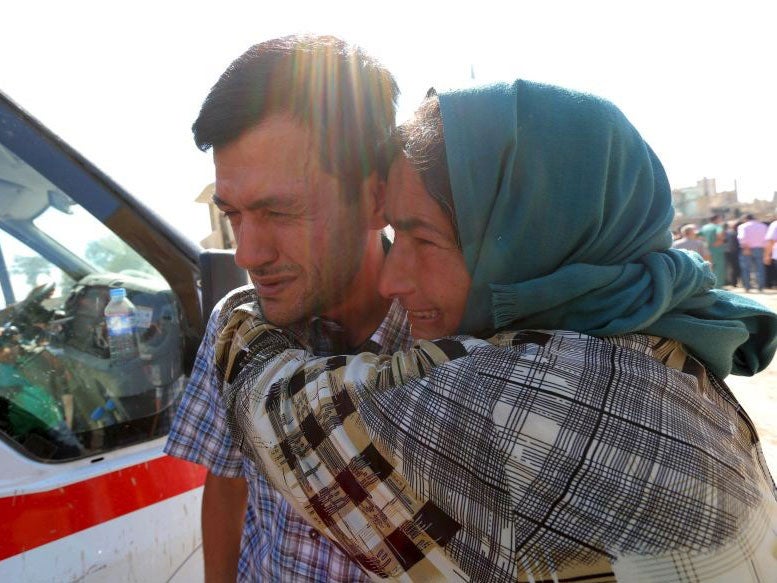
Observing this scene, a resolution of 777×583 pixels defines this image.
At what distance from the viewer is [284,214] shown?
148cm

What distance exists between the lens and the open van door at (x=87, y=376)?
4.75ft

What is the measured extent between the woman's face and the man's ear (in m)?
0.41

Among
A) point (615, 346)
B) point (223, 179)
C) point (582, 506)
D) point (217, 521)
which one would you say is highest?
point (223, 179)

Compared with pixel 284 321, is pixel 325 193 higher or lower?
higher

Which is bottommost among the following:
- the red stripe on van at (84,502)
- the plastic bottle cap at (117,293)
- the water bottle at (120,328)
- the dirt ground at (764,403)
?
the dirt ground at (764,403)

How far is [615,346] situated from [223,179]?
106 cm

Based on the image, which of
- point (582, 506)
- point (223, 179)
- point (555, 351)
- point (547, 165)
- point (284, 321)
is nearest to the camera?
point (582, 506)

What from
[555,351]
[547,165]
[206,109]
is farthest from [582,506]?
[206,109]

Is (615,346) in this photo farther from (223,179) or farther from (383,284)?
(223,179)

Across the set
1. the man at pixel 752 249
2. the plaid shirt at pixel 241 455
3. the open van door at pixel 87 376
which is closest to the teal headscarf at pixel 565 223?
the plaid shirt at pixel 241 455

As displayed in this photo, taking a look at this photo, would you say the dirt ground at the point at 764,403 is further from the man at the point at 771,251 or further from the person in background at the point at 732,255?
the person in background at the point at 732,255

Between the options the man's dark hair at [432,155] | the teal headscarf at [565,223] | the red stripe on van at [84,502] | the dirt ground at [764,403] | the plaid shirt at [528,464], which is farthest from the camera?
the dirt ground at [764,403]

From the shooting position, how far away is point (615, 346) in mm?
867

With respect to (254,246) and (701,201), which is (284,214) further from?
(701,201)
